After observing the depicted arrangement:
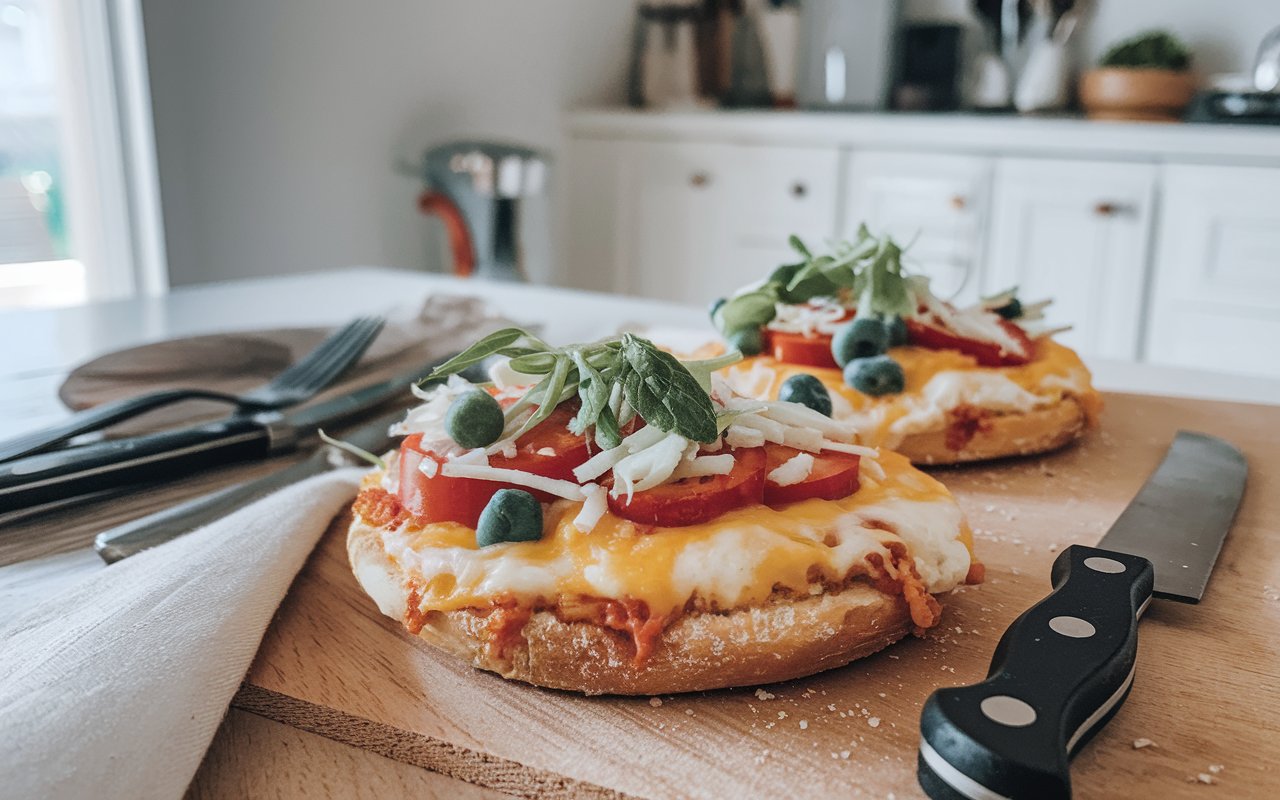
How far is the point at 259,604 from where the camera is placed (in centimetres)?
109

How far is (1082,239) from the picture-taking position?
402 cm

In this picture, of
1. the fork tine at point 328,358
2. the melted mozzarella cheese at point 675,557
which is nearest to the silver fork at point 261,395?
the fork tine at point 328,358

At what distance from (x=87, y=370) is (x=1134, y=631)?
1.71 m

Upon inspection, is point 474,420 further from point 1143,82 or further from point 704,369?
point 1143,82

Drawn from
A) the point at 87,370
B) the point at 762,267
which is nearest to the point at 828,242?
the point at 87,370

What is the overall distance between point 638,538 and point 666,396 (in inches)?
5.6

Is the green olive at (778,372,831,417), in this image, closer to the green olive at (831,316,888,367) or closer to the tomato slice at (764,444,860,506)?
the tomato slice at (764,444,860,506)

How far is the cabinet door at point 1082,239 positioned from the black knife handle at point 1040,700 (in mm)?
3155

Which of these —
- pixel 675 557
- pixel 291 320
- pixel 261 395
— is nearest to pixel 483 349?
pixel 675 557

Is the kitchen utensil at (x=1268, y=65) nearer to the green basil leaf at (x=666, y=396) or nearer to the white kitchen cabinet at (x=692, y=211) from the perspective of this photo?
the white kitchen cabinet at (x=692, y=211)

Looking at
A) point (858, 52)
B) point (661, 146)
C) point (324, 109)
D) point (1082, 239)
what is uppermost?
point (858, 52)

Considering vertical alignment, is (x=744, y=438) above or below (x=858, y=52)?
below

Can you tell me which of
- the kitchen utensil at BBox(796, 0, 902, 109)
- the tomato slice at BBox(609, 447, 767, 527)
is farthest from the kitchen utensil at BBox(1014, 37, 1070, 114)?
the tomato slice at BBox(609, 447, 767, 527)

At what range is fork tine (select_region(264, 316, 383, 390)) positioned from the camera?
5.83ft
